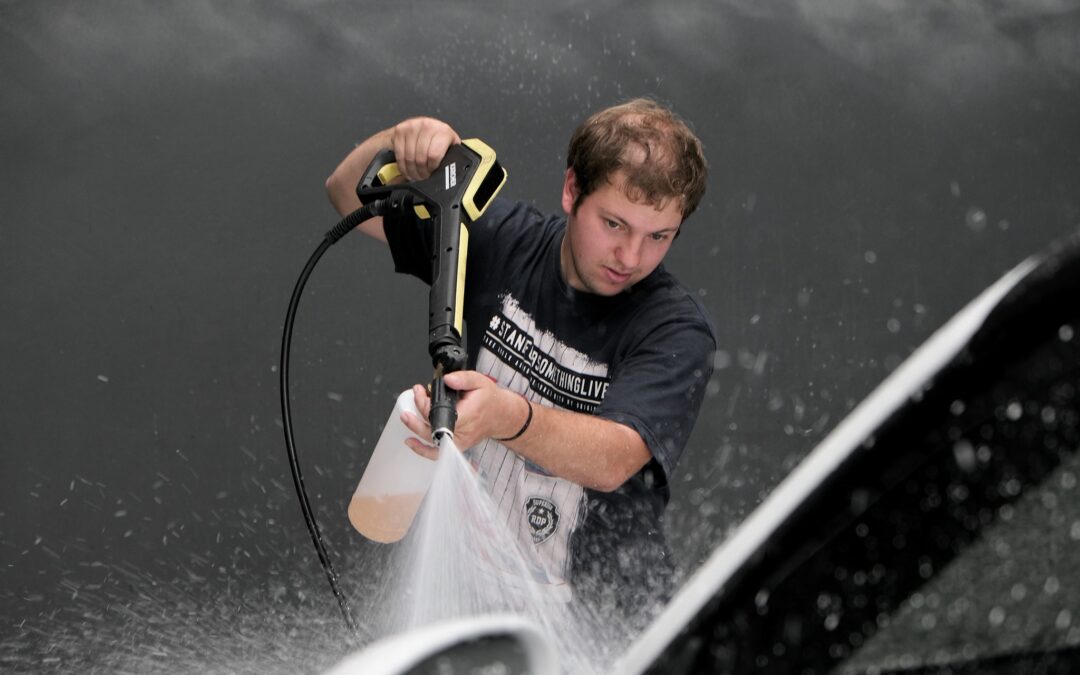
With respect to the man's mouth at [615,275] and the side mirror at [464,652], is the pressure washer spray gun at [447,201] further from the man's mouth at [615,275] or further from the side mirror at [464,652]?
the side mirror at [464,652]

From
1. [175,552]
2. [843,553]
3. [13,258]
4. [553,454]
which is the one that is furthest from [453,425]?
[13,258]

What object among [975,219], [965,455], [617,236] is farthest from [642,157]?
[975,219]

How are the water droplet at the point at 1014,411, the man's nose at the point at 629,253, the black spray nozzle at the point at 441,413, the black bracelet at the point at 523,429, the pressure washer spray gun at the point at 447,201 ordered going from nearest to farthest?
the water droplet at the point at 1014,411
the black spray nozzle at the point at 441,413
the black bracelet at the point at 523,429
the pressure washer spray gun at the point at 447,201
the man's nose at the point at 629,253

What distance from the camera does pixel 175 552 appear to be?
418cm

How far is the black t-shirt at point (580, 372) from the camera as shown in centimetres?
234

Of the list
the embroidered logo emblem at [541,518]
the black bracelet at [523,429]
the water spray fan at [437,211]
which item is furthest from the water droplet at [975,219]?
the black bracelet at [523,429]

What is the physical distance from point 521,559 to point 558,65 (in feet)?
9.56

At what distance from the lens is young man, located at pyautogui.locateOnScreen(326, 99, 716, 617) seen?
Result: 7.48 feet

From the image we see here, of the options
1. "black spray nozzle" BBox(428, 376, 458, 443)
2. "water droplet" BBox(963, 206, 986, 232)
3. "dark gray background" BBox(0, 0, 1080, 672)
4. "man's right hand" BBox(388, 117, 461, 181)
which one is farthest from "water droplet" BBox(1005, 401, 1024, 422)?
"water droplet" BBox(963, 206, 986, 232)

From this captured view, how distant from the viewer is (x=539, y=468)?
243cm

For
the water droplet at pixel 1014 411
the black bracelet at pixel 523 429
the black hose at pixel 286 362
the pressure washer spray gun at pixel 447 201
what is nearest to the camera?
the water droplet at pixel 1014 411

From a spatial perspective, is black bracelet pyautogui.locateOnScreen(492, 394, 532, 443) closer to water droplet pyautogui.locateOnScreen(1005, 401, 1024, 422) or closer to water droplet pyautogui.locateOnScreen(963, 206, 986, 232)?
water droplet pyautogui.locateOnScreen(1005, 401, 1024, 422)

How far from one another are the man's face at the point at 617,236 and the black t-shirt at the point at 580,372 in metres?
0.07

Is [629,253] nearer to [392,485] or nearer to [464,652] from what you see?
[392,485]
